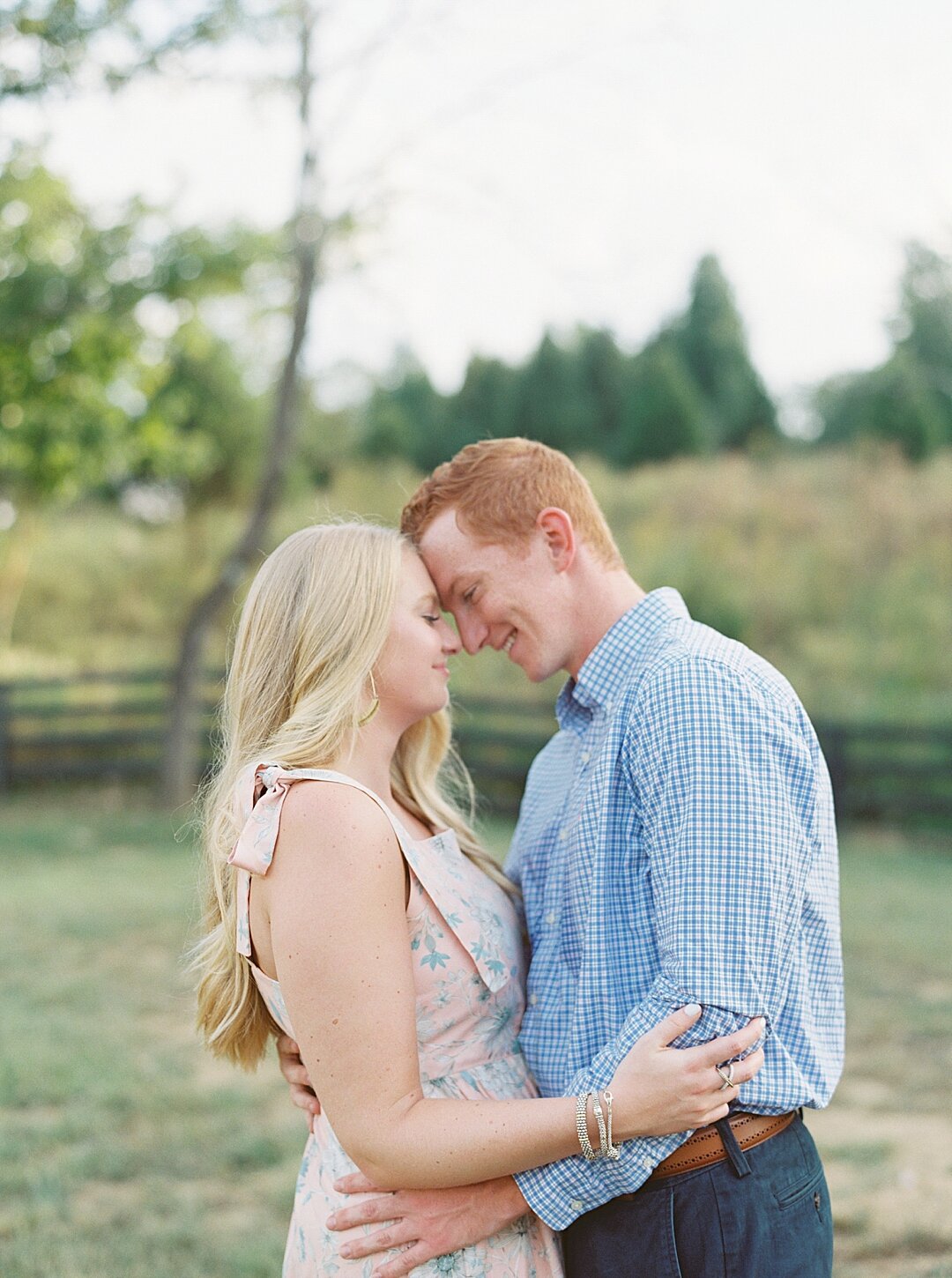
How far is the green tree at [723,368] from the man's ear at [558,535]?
17079 millimetres

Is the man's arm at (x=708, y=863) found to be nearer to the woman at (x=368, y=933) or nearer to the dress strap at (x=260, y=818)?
the woman at (x=368, y=933)

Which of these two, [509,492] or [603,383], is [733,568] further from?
[509,492]

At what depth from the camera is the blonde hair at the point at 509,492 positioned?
2295mm

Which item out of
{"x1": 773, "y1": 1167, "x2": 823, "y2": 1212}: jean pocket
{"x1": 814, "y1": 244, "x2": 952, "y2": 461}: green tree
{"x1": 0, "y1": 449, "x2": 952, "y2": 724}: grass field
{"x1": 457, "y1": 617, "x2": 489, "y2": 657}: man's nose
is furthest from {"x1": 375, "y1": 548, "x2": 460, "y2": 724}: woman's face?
{"x1": 814, "y1": 244, "x2": 952, "y2": 461}: green tree

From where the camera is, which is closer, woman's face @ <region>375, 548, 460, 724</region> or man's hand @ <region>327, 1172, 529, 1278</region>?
man's hand @ <region>327, 1172, 529, 1278</region>

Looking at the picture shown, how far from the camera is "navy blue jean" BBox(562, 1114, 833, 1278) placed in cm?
188

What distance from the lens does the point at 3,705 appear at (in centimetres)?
1355

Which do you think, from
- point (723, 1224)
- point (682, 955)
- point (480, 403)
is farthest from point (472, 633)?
point (480, 403)

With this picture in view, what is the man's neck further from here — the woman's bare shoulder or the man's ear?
the woman's bare shoulder

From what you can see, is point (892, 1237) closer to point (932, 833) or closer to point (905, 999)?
point (905, 999)

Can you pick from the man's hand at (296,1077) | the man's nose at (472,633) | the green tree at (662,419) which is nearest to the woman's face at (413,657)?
the man's nose at (472,633)

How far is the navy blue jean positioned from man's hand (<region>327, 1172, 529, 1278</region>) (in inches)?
6.2

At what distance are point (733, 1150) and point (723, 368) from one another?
1830cm

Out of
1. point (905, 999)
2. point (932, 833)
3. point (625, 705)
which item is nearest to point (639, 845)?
point (625, 705)
